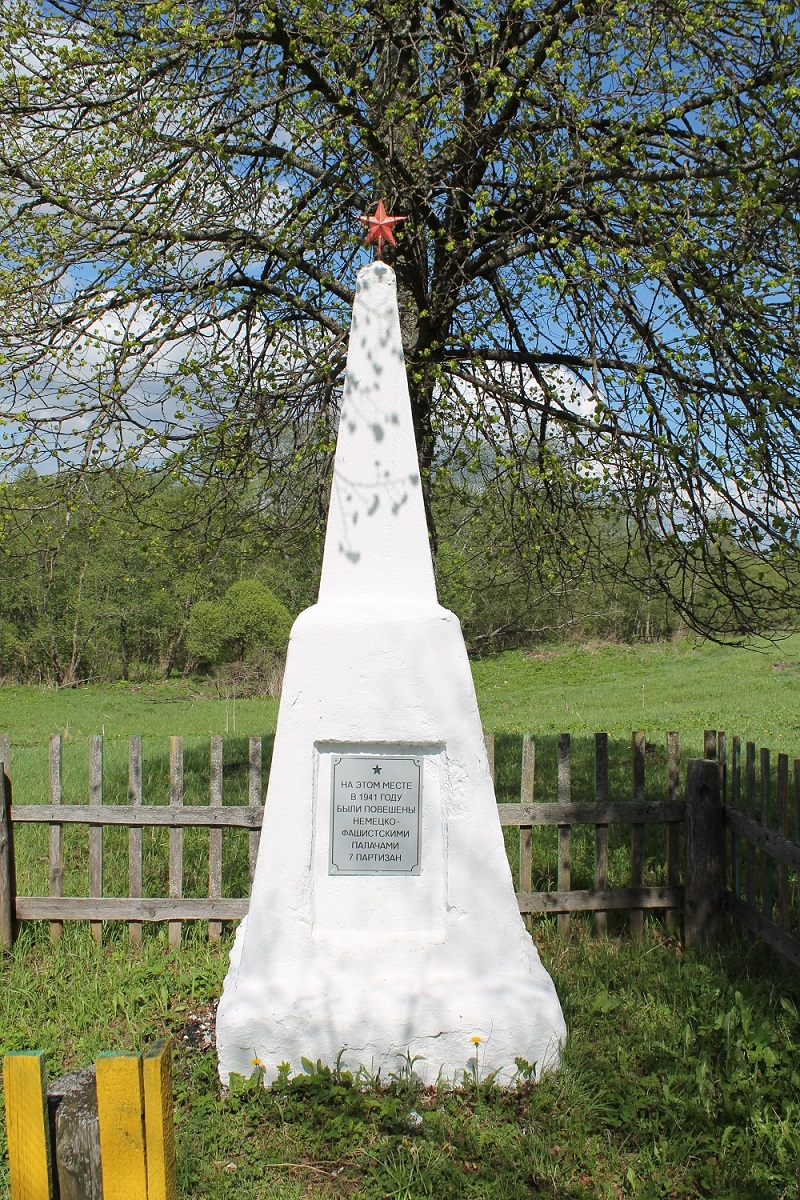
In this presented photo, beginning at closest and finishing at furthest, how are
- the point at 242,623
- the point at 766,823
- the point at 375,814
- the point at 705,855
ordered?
the point at 375,814 → the point at 766,823 → the point at 705,855 → the point at 242,623

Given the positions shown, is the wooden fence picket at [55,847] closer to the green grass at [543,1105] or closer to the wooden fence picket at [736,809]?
the green grass at [543,1105]

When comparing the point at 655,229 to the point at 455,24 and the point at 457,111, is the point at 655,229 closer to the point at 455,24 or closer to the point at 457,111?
the point at 457,111

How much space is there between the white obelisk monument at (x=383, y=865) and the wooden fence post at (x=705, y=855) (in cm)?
145

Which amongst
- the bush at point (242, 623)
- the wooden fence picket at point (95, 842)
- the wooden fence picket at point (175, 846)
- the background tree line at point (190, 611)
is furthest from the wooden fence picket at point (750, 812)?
the bush at point (242, 623)

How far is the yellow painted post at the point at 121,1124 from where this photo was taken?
159 cm

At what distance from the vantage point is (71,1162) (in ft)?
5.33

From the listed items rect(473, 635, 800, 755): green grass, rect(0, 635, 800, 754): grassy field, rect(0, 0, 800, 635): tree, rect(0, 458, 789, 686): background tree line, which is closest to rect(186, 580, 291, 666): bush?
rect(0, 458, 789, 686): background tree line

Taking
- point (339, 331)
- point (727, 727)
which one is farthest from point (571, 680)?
point (339, 331)

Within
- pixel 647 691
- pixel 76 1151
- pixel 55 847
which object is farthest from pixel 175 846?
pixel 647 691

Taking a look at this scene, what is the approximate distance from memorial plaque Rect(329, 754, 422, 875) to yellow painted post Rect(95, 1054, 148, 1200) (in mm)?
2038

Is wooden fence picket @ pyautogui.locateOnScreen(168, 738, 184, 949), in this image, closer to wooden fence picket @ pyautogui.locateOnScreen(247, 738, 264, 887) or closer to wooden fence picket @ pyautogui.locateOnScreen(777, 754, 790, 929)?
wooden fence picket @ pyautogui.locateOnScreen(247, 738, 264, 887)

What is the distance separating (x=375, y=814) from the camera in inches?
145

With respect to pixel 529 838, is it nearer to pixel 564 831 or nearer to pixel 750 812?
pixel 564 831

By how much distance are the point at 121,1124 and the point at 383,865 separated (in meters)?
2.12
